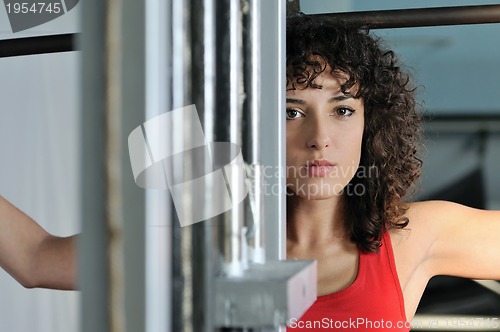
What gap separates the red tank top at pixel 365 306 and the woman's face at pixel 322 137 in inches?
4.0

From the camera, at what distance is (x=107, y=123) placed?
0.13m

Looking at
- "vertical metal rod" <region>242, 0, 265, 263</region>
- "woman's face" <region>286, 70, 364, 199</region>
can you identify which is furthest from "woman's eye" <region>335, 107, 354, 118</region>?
"vertical metal rod" <region>242, 0, 265, 263</region>

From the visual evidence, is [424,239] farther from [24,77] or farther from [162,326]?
[162,326]

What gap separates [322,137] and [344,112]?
5cm

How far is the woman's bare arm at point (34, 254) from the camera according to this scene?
580mm

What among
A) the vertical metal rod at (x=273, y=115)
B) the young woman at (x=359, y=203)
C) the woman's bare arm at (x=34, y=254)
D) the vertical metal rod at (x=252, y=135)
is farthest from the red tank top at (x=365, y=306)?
the vertical metal rod at (x=252, y=135)

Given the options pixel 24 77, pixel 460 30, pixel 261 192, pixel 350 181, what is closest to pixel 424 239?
pixel 350 181

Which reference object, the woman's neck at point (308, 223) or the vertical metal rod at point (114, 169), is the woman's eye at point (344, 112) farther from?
the vertical metal rod at point (114, 169)

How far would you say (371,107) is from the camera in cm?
86

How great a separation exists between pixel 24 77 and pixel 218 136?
2.79 feet

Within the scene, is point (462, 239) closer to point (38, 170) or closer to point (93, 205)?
point (38, 170)

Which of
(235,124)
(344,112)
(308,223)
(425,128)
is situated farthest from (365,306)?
(425,128)

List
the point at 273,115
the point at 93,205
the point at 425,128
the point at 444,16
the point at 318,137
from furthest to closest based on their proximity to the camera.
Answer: the point at 425,128
the point at 318,137
the point at 444,16
the point at 273,115
the point at 93,205

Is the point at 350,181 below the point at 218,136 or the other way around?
below
